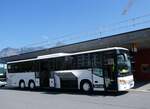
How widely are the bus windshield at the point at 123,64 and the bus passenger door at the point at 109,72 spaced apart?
1.29 feet

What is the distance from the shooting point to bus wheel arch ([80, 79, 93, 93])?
67.2 feet

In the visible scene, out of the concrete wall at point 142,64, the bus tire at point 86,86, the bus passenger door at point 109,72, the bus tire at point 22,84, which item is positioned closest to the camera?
the bus passenger door at point 109,72

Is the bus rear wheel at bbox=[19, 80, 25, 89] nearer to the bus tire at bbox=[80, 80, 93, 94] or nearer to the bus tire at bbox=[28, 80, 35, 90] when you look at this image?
the bus tire at bbox=[28, 80, 35, 90]

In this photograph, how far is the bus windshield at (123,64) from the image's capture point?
18.6m

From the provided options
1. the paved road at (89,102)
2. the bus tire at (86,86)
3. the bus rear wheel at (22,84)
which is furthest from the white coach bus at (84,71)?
the paved road at (89,102)

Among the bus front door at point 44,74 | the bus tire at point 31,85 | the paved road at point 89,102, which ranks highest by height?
the bus front door at point 44,74

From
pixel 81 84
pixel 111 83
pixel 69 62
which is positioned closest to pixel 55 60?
pixel 69 62

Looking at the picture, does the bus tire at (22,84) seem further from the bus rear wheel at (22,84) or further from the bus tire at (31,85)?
the bus tire at (31,85)

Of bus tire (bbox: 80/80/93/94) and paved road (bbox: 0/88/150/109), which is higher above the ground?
bus tire (bbox: 80/80/93/94)

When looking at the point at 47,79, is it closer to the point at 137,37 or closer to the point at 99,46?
the point at 99,46

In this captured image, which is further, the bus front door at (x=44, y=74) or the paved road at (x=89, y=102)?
the bus front door at (x=44, y=74)

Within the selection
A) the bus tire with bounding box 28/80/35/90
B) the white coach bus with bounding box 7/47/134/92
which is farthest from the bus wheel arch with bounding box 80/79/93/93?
the bus tire with bounding box 28/80/35/90

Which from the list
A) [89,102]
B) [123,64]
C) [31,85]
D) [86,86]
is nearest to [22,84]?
[31,85]

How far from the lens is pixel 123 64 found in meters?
18.9
